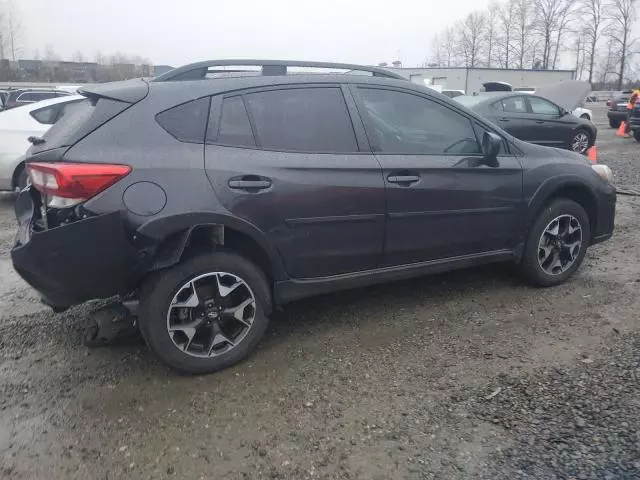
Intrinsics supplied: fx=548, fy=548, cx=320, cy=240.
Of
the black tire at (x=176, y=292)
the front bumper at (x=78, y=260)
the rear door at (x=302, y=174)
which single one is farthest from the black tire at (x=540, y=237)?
the front bumper at (x=78, y=260)

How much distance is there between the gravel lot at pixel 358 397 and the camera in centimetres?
248

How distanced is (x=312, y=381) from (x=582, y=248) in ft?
9.12

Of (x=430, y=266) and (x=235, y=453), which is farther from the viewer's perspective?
(x=430, y=266)

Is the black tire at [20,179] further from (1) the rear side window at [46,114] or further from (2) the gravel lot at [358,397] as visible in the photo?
(2) the gravel lot at [358,397]

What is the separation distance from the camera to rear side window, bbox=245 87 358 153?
335 cm

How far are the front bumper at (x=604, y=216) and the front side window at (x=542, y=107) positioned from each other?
25.2 ft

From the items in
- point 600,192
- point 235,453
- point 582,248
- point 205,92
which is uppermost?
point 205,92

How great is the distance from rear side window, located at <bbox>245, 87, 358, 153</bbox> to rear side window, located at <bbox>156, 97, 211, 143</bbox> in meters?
0.29

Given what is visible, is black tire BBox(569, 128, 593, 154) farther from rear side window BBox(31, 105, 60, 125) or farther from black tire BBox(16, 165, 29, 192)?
black tire BBox(16, 165, 29, 192)

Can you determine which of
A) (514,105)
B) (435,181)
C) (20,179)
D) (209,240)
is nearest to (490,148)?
(435,181)

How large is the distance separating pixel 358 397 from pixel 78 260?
5.42 feet

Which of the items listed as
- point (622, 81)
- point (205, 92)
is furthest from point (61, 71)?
point (622, 81)

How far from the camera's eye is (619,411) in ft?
9.11

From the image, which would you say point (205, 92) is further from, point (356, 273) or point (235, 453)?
point (235, 453)
